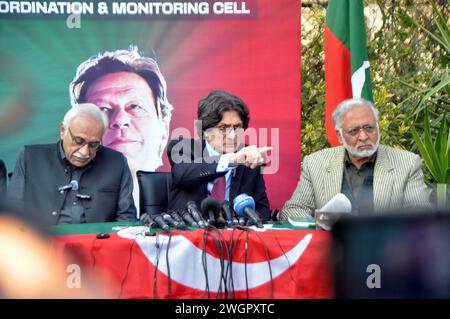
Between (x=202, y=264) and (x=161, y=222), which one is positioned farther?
(x=161, y=222)

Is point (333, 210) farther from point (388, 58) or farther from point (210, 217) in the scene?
point (388, 58)

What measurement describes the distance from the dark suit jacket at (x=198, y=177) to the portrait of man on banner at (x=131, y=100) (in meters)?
0.76

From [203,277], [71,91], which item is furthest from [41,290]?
[71,91]

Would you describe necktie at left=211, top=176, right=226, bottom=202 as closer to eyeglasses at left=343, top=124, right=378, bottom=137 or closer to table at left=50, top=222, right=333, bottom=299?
eyeglasses at left=343, top=124, right=378, bottom=137

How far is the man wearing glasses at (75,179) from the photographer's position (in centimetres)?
359

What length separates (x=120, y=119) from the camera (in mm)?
4836

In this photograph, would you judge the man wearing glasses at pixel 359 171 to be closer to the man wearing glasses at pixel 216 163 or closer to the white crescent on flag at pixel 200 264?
the man wearing glasses at pixel 216 163

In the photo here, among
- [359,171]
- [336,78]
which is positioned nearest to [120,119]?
[336,78]

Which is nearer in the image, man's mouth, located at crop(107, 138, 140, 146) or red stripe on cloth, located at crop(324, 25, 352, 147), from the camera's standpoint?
red stripe on cloth, located at crop(324, 25, 352, 147)

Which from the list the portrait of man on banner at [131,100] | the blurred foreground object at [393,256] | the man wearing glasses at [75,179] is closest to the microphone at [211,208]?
the man wearing glasses at [75,179]

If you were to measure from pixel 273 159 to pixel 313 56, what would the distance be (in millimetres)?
1717

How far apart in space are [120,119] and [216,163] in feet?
4.63

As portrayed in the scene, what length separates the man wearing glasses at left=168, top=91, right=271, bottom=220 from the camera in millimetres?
3711

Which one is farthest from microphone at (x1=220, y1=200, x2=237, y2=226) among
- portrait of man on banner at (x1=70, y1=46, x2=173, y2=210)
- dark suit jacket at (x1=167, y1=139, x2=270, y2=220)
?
portrait of man on banner at (x1=70, y1=46, x2=173, y2=210)
